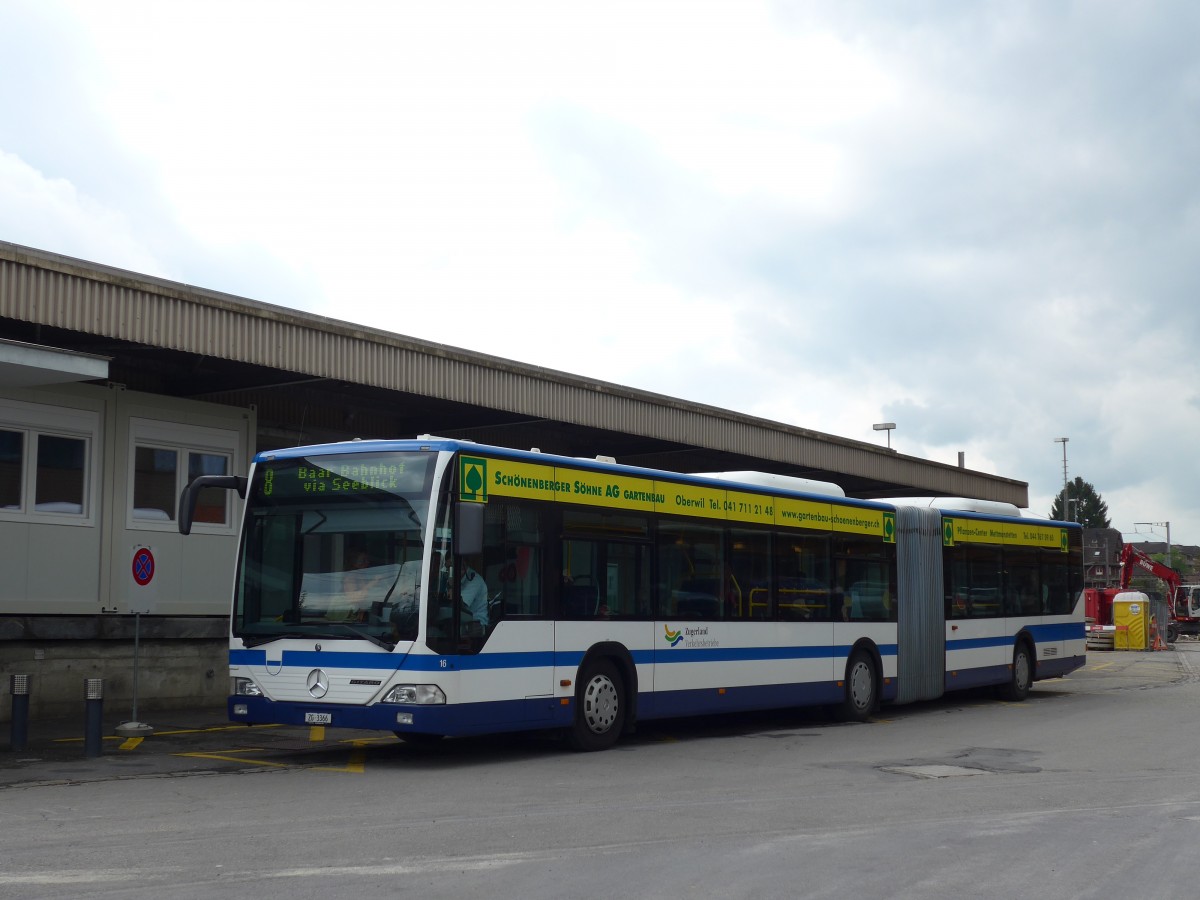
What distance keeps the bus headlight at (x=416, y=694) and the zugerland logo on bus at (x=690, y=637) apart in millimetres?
3586

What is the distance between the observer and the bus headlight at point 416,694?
1192 centimetres

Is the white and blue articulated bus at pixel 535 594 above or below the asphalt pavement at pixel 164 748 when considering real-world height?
above

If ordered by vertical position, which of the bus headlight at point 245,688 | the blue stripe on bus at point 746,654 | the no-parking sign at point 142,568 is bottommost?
the bus headlight at point 245,688

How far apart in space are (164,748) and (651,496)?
5665 mm

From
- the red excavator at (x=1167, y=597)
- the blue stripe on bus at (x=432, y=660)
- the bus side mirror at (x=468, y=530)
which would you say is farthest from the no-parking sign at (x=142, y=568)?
the red excavator at (x=1167, y=597)

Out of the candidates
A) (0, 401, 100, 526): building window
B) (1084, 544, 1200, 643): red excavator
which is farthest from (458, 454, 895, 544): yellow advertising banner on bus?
(1084, 544, 1200, 643): red excavator

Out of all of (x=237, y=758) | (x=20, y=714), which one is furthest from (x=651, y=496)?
(x=20, y=714)

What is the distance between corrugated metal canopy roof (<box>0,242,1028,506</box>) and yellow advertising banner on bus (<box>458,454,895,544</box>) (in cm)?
567

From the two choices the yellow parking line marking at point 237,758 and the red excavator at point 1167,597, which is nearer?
the yellow parking line marking at point 237,758

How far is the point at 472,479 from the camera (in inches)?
496

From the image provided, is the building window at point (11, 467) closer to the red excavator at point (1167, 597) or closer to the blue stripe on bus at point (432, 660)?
the blue stripe on bus at point (432, 660)

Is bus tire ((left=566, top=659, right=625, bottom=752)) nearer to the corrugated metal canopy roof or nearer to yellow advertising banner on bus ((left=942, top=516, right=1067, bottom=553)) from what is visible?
the corrugated metal canopy roof

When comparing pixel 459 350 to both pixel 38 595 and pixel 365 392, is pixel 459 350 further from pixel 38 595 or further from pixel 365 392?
pixel 38 595

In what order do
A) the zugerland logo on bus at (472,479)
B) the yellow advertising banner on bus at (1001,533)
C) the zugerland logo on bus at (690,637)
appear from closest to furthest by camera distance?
the zugerland logo on bus at (472,479) → the zugerland logo on bus at (690,637) → the yellow advertising banner on bus at (1001,533)
